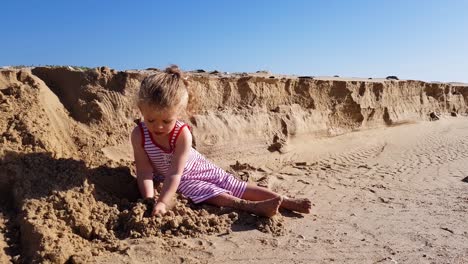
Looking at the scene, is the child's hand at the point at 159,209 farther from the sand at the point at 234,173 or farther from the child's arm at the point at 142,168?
the child's arm at the point at 142,168

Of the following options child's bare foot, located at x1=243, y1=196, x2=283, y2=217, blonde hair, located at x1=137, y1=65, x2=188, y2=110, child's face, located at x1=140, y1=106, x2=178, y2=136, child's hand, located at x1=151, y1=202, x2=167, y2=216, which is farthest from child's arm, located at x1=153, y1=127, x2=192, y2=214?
child's bare foot, located at x1=243, y1=196, x2=283, y2=217

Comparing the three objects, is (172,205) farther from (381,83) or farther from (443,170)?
(381,83)

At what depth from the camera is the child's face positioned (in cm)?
306

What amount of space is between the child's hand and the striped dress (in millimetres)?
360

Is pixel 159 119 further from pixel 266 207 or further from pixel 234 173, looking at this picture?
pixel 234 173

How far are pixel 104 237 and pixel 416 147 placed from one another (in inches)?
232

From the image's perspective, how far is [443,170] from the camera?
5.90m

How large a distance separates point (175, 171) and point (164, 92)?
21.9 inches

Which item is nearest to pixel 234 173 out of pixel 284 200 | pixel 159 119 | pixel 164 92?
pixel 284 200

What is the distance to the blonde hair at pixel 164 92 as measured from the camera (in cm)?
302

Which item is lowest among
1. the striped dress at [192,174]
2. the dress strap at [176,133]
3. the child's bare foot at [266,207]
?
the child's bare foot at [266,207]

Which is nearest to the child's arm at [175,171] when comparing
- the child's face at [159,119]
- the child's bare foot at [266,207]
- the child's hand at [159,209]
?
the child's hand at [159,209]

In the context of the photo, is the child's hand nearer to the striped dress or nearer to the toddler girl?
the toddler girl

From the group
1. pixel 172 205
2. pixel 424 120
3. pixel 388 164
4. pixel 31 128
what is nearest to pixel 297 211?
pixel 172 205
